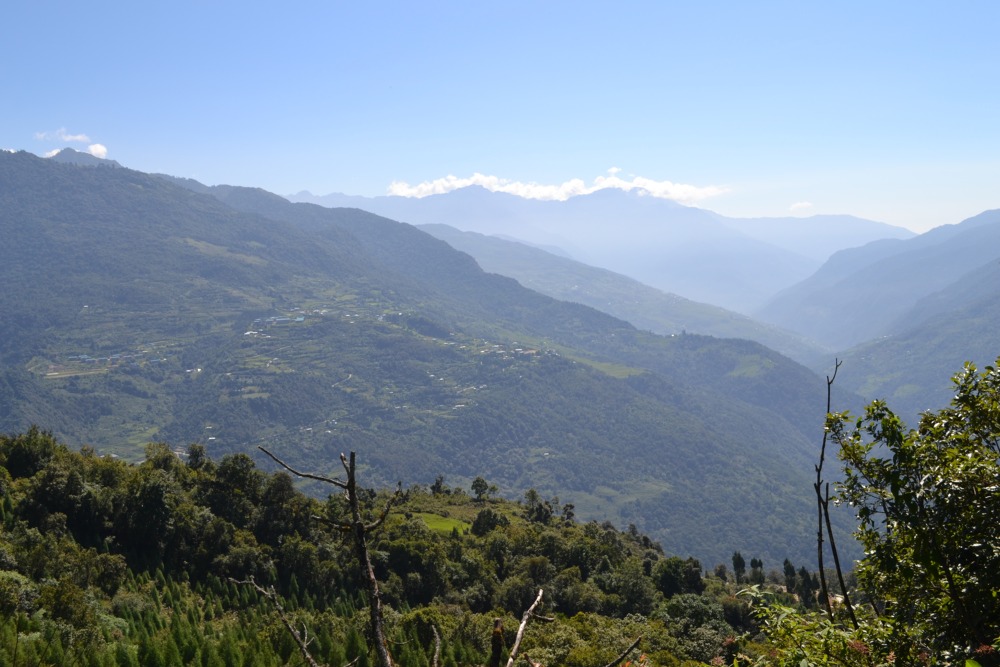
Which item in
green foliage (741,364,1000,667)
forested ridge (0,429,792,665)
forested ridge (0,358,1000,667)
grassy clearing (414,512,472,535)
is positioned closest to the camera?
green foliage (741,364,1000,667)

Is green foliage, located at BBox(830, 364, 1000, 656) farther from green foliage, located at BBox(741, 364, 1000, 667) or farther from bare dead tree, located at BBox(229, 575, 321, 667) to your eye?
bare dead tree, located at BBox(229, 575, 321, 667)

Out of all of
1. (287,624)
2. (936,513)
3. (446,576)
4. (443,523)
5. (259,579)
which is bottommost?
(443,523)

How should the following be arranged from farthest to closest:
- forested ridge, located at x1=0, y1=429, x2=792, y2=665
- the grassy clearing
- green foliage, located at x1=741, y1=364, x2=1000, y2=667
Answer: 1. the grassy clearing
2. forested ridge, located at x1=0, y1=429, x2=792, y2=665
3. green foliage, located at x1=741, y1=364, x2=1000, y2=667

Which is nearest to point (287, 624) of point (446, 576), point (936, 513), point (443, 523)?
point (936, 513)

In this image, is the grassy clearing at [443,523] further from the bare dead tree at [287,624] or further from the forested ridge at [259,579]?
the bare dead tree at [287,624]

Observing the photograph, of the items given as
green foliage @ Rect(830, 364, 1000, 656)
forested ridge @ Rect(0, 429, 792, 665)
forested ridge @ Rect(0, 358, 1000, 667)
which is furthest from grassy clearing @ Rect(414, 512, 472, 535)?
green foliage @ Rect(830, 364, 1000, 656)

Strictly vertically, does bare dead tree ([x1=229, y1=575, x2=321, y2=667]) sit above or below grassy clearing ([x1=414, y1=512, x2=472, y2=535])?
A: above

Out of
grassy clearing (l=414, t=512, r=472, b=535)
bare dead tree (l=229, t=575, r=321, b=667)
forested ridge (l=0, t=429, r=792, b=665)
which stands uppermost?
bare dead tree (l=229, t=575, r=321, b=667)

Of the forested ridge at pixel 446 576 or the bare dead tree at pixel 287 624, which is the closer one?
the bare dead tree at pixel 287 624

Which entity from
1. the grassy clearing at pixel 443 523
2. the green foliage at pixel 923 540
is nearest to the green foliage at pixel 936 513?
the green foliage at pixel 923 540

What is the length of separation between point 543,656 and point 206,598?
31.3m

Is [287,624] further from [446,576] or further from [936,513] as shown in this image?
[446,576]

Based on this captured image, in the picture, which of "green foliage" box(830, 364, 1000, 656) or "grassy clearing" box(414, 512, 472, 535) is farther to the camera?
"grassy clearing" box(414, 512, 472, 535)

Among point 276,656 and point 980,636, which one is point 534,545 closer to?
point 276,656
